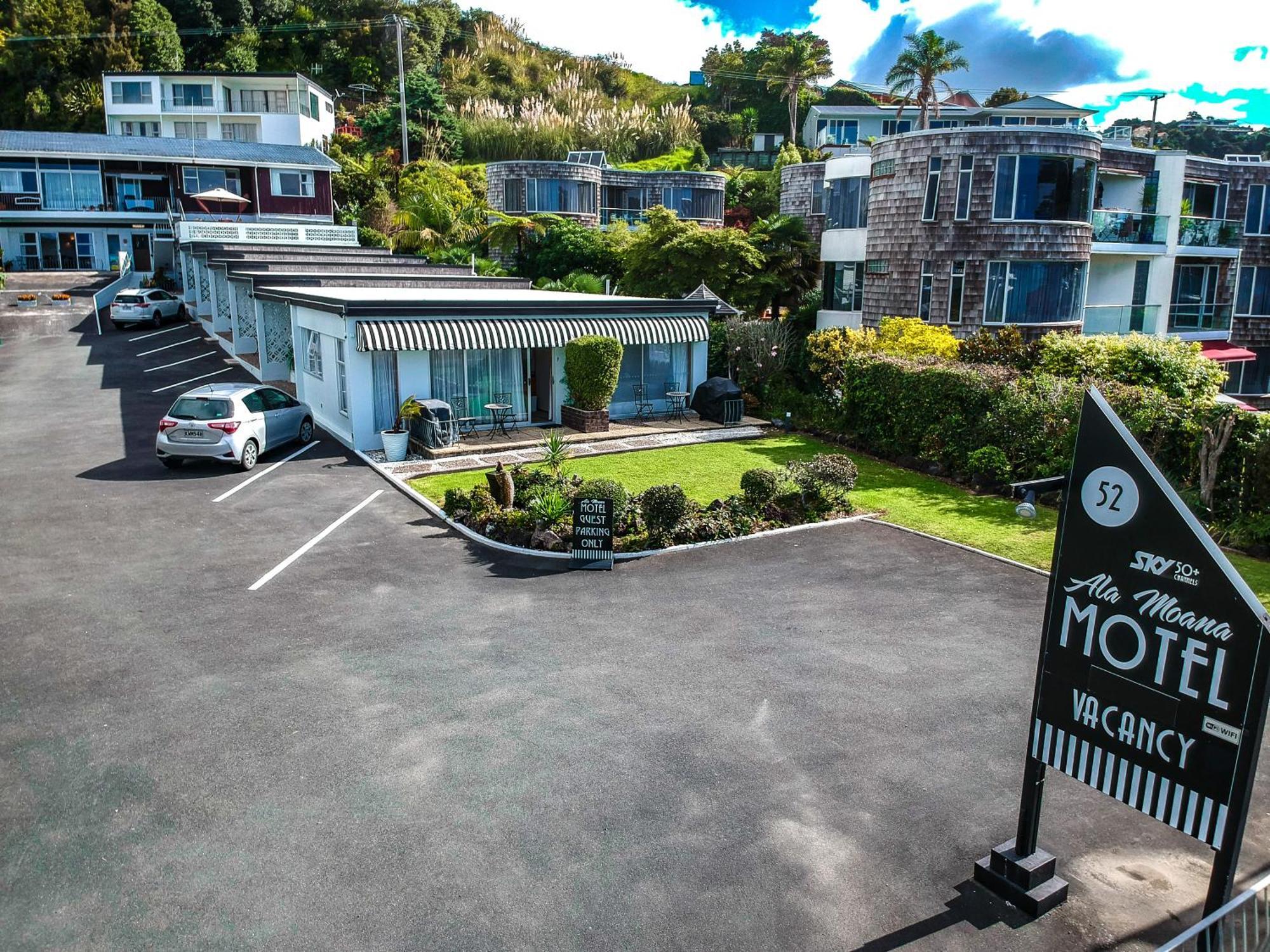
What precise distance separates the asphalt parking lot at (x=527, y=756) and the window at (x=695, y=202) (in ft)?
151

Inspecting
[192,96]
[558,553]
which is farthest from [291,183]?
[558,553]

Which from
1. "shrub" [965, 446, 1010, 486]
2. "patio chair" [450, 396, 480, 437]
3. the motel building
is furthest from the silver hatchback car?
"shrub" [965, 446, 1010, 486]

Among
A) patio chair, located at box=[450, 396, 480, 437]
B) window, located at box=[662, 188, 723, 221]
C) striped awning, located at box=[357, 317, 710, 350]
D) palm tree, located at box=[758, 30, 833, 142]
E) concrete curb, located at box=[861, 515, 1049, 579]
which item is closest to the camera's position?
concrete curb, located at box=[861, 515, 1049, 579]

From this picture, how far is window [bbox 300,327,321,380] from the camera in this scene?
25.6 metres

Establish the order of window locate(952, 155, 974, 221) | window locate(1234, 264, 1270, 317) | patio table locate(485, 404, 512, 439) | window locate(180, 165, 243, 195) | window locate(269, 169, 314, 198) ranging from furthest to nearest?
1. window locate(269, 169, 314, 198)
2. window locate(180, 165, 243, 195)
3. window locate(1234, 264, 1270, 317)
4. window locate(952, 155, 974, 221)
5. patio table locate(485, 404, 512, 439)

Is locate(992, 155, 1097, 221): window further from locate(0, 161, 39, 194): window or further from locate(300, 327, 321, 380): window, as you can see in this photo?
locate(0, 161, 39, 194): window

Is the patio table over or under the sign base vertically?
over

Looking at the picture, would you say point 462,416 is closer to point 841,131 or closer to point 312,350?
point 312,350

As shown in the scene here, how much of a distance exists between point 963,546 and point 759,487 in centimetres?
366

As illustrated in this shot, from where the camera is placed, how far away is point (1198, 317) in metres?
38.1

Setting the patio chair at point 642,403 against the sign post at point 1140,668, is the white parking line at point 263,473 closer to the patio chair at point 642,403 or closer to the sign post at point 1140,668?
the patio chair at point 642,403

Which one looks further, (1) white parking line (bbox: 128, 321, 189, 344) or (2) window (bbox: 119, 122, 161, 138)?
(2) window (bbox: 119, 122, 161, 138)

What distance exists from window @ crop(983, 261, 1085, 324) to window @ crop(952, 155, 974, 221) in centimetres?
183

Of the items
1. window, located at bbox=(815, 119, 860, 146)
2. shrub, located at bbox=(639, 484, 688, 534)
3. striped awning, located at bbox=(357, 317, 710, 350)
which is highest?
window, located at bbox=(815, 119, 860, 146)
